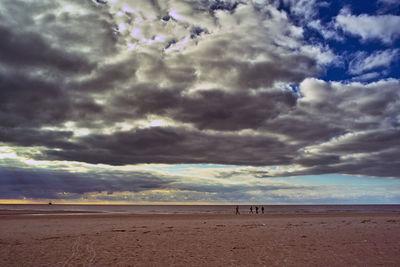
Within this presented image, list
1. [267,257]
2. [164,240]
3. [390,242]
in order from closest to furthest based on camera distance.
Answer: [267,257], [390,242], [164,240]

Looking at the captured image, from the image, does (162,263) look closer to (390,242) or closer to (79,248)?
(79,248)

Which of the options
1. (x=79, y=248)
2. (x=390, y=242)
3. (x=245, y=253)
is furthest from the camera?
(x=390, y=242)

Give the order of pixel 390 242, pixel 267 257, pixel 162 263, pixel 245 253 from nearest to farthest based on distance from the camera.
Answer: pixel 162 263
pixel 267 257
pixel 245 253
pixel 390 242

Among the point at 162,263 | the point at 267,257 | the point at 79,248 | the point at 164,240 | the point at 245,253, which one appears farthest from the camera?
the point at 164,240

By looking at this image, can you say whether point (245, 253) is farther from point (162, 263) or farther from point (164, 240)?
point (164, 240)

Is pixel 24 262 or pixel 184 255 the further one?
pixel 184 255

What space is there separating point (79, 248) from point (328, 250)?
16.4m

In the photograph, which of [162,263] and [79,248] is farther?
[79,248]

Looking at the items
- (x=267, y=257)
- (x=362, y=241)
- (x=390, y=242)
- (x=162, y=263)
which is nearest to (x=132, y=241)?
(x=162, y=263)

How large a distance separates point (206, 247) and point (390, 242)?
1377 centimetres

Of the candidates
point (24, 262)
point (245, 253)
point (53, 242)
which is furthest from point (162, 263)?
point (53, 242)

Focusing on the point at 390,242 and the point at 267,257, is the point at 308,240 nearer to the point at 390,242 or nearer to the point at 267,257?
the point at 390,242

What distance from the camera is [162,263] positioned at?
1543cm

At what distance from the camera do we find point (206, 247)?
66.2 feet
